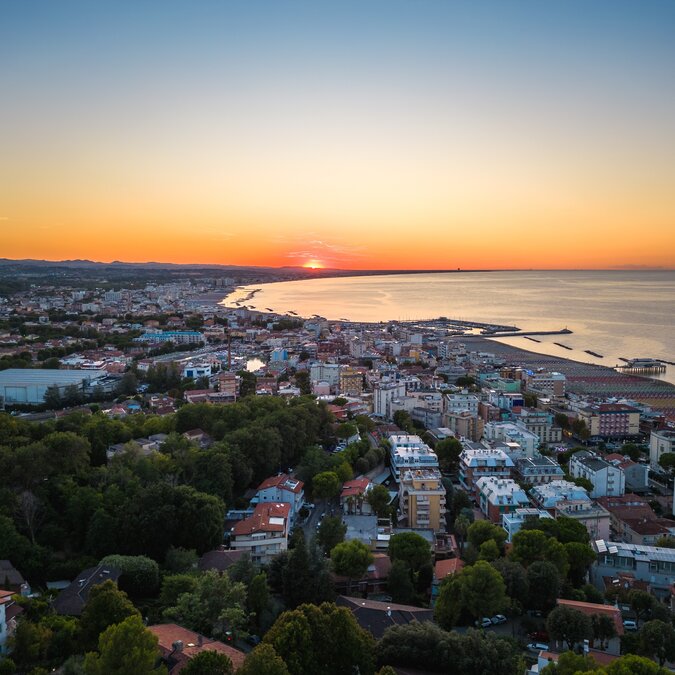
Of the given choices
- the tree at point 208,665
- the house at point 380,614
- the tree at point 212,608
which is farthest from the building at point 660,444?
the tree at point 208,665

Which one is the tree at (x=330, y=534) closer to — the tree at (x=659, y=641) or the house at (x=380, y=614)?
the house at (x=380, y=614)

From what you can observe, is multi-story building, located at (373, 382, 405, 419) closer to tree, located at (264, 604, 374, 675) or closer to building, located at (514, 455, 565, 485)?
building, located at (514, 455, 565, 485)

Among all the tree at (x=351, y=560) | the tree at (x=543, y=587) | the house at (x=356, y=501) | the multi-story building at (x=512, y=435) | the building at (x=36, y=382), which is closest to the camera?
the tree at (x=543, y=587)

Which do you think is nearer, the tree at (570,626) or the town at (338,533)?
the town at (338,533)

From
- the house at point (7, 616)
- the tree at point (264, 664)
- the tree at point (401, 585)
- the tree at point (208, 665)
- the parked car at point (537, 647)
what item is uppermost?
the tree at point (264, 664)

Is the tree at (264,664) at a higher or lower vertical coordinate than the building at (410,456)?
higher

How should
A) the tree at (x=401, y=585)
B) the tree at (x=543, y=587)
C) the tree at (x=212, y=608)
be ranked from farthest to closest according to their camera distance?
the tree at (x=401, y=585)
the tree at (x=543, y=587)
the tree at (x=212, y=608)

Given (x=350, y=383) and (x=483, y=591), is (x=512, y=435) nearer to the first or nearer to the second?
(x=483, y=591)

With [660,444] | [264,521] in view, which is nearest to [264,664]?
[264,521]
